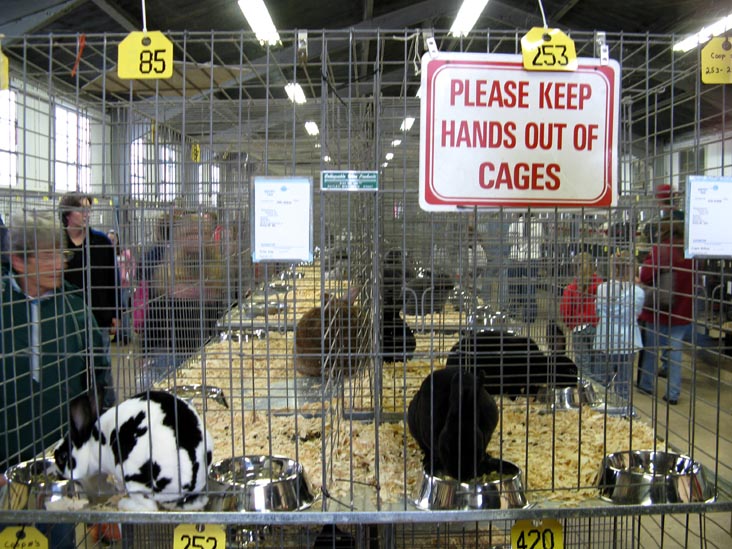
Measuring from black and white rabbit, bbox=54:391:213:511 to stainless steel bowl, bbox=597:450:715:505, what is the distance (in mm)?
940

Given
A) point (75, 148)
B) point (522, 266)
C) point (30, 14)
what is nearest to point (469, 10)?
point (30, 14)

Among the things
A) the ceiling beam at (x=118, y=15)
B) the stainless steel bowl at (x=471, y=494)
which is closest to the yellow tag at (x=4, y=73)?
the stainless steel bowl at (x=471, y=494)

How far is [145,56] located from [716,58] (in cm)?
127

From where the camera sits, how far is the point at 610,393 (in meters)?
2.31

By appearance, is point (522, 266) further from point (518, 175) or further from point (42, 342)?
point (42, 342)

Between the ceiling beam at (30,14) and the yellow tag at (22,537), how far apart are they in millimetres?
5521

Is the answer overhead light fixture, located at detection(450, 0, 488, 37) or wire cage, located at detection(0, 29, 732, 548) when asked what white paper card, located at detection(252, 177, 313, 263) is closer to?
wire cage, located at detection(0, 29, 732, 548)

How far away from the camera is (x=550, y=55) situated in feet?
4.28

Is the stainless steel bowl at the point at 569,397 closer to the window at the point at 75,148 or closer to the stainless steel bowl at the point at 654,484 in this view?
the stainless steel bowl at the point at 654,484

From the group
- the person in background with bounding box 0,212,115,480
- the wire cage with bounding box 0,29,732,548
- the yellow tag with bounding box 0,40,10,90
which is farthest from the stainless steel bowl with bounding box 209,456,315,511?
the yellow tag with bounding box 0,40,10,90

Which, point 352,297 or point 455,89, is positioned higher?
point 455,89

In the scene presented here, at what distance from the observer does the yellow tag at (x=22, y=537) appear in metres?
1.37

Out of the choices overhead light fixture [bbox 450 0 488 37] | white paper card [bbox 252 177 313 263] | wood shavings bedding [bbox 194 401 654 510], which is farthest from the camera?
overhead light fixture [bbox 450 0 488 37]

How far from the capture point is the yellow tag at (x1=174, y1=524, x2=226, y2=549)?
4.41 feet
